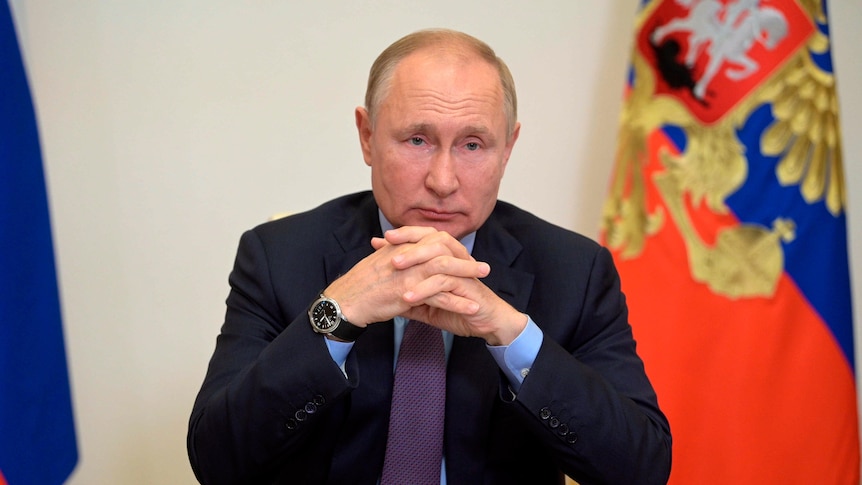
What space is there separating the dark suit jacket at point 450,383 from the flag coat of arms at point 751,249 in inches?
32.7

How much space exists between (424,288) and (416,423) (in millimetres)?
356

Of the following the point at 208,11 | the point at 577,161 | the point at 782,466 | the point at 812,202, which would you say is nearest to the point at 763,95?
the point at 812,202

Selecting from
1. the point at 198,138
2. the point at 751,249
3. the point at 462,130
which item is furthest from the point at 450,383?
the point at 198,138

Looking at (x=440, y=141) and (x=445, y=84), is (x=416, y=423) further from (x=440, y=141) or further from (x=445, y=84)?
(x=445, y=84)

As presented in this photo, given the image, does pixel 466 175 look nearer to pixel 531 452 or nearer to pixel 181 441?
pixel 531 452

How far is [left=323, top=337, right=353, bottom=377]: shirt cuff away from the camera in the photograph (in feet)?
5.93

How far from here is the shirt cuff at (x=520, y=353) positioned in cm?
181

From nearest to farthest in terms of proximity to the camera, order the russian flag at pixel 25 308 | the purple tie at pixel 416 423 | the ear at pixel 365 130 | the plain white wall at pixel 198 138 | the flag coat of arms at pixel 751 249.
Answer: the purple tie at pixel 416 423, the ear at pixel 365 130, the russian flag at pixel 25 308, the flag coat of arms at pixel 751 249, the plain white wall at pixel 198 138

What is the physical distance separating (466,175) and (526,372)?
483 millimetres

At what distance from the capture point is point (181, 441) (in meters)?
3.54

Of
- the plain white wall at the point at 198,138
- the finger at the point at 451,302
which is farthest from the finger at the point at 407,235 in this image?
the plain white wall at the point at 198,138

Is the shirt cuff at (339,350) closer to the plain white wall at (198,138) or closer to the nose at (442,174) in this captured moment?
the nose at (442,174)

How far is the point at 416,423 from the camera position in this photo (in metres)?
1.94

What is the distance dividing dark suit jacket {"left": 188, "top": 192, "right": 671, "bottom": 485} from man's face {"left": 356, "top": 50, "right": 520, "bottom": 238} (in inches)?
8.2
